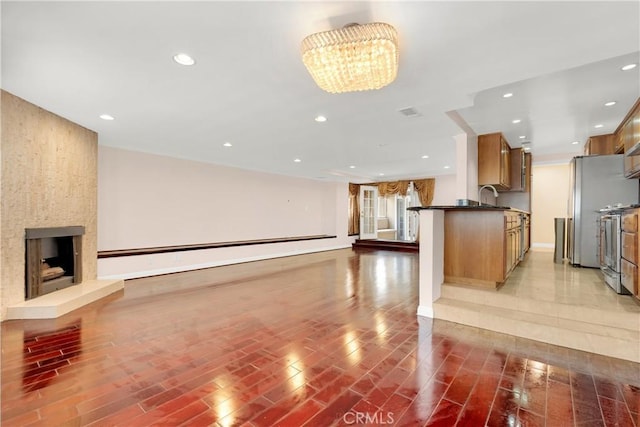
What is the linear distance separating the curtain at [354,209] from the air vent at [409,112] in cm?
721

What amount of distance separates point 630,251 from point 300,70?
341 centimetres

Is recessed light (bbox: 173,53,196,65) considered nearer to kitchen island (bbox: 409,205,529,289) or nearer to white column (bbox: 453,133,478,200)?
kitchen island (bbox: 409,205,529,289)

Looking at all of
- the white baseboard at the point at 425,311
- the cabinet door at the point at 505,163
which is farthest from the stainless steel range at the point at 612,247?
the white baseboard at the point at 425,311

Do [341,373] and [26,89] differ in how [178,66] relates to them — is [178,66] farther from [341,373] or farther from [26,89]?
[341,373]

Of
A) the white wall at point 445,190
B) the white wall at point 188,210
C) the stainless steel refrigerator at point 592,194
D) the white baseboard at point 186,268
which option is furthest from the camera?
the white wall at point 445,190

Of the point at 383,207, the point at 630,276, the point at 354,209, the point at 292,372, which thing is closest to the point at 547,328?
the point at 630,276

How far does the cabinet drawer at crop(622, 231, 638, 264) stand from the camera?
2537mm

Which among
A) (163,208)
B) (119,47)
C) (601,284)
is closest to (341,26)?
(119,47)

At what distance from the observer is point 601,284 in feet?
11.1

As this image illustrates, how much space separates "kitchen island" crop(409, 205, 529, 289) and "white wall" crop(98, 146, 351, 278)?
16.4 ft

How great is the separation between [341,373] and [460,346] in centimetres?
116

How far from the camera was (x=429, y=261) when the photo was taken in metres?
3.22

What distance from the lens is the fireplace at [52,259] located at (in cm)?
334

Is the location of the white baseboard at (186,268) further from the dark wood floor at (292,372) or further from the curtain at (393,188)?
the curtain at (393,188)
